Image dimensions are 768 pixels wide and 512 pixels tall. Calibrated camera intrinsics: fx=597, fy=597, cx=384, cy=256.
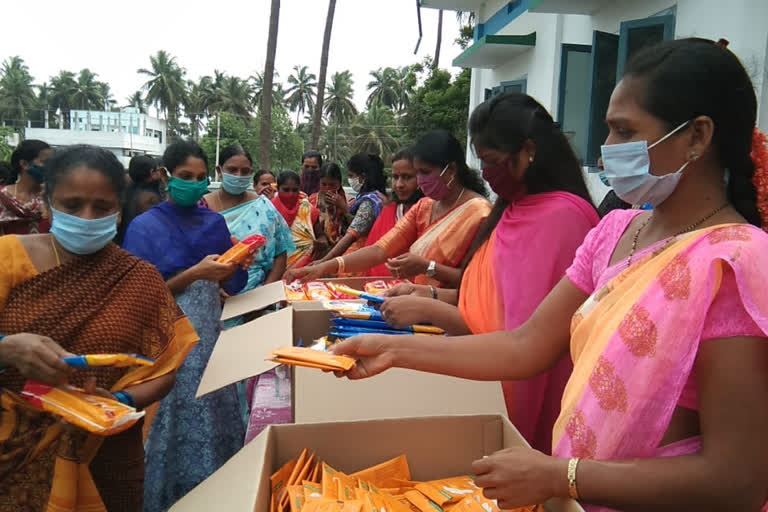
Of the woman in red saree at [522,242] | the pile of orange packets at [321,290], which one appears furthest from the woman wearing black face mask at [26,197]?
the woman in red saree at [522,242]

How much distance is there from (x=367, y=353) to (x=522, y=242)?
34.2 inches

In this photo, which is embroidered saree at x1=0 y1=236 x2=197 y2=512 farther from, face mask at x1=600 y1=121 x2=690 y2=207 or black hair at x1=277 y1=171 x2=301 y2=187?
black hair at x1=277 y1=171 x2=301 y2=187

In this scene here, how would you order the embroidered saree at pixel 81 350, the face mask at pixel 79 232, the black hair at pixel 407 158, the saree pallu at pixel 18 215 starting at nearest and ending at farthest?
the embroidered saree at pixel 81 350 → the face mask at pixel 79 232 → the black hair at pixel 407 158 → the saree pallu at pixel 18 215

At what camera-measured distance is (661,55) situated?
4.00 ft

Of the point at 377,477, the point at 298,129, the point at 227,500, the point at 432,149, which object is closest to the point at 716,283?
the point at 377,477

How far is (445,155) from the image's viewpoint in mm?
3359

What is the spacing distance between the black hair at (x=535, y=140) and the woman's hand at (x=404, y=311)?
61cm

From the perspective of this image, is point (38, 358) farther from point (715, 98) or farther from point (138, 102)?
point (138, 102)

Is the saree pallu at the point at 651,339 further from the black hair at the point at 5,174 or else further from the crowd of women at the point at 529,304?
the black hair at the point at 5,174

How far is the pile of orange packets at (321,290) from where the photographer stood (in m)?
2.96

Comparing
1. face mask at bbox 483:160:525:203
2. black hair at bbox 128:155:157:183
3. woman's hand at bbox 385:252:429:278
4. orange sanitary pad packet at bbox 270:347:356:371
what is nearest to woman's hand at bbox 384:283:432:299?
woman's hand at bbox 385:252:429:278

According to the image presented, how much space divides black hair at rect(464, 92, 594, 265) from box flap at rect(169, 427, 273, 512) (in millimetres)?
1435

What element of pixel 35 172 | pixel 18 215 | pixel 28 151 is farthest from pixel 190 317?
pixel 28 151

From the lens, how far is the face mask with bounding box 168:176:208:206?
10.8 feet
